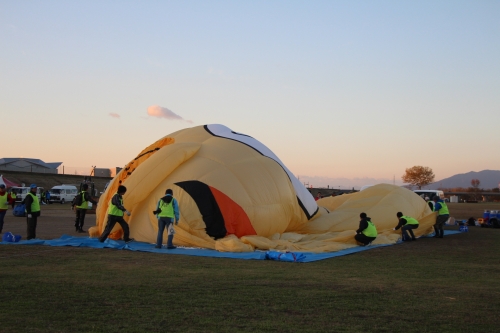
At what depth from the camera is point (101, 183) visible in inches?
2413

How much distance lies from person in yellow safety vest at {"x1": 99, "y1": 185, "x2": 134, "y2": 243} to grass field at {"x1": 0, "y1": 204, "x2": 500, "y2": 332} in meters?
1.86

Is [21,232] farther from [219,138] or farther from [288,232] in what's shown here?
[288,232]

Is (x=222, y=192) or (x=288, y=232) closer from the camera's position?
(x=222, y=192)

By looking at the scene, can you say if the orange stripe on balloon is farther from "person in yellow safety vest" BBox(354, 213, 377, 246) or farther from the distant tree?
the distant tree

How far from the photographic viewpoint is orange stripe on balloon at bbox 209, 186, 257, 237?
13.3 meters

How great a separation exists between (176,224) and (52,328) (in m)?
7.76

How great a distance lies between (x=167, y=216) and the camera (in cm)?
1259

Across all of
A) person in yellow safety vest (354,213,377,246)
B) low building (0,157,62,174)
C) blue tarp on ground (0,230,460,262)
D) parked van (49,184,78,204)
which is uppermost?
low building (0,157,62,174)

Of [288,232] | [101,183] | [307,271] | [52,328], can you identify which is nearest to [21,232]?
[288,232]

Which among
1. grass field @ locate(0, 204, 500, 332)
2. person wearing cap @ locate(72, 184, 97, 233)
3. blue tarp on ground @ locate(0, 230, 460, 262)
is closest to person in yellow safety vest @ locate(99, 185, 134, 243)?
blue tarp on ground @ locate(0, 230, 460, 262)

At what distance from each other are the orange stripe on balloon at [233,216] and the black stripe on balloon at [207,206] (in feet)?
0.33

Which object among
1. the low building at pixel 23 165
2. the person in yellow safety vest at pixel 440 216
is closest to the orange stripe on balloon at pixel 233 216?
the person in yellow safety vest at pixel 440 216

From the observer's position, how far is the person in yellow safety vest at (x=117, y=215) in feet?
42.8

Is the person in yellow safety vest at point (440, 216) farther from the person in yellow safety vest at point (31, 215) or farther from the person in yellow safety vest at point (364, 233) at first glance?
the person in yellow safety vest at point (31, 215)
